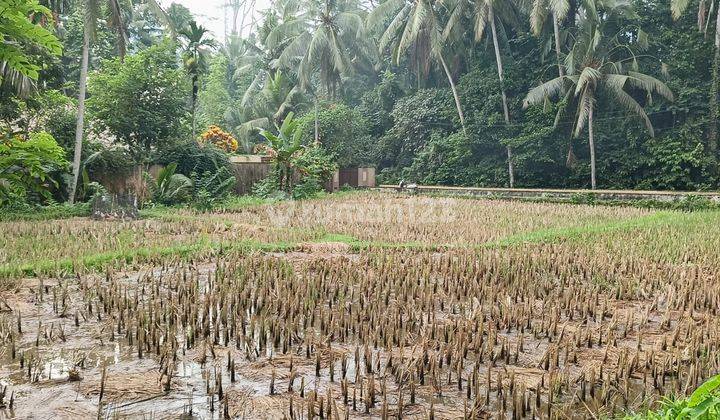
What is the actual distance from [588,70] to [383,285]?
49.1 feet

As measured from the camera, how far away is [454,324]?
12.9 ft

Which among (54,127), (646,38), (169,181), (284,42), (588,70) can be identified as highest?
(284,42)

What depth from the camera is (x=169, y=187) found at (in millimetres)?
14352

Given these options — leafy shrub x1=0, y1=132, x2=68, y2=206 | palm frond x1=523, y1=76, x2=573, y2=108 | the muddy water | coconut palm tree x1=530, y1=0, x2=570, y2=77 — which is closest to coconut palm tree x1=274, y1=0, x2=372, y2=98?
coconut palm tree x1=530, y1=0, x2=570, y2=77

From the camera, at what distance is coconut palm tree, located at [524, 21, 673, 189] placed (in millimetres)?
17859

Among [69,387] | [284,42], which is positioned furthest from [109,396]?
[284,42]

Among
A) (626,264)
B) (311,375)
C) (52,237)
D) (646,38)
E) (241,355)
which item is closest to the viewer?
(311,375)

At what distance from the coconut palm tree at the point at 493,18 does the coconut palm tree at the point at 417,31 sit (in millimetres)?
704

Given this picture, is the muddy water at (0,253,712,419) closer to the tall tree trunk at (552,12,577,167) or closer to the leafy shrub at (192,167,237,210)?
the leafy shrub at (192,167,237,210)

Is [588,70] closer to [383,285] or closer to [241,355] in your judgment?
[383,285]

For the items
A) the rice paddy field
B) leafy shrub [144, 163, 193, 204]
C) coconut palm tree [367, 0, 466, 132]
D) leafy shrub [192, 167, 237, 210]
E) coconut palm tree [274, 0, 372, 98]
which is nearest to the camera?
the rice paddy field

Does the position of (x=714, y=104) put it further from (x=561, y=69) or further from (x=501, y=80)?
(x=501, y=80)

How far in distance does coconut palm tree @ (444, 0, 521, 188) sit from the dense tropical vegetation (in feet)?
0.28

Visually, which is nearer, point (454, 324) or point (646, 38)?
point (454, 324)
